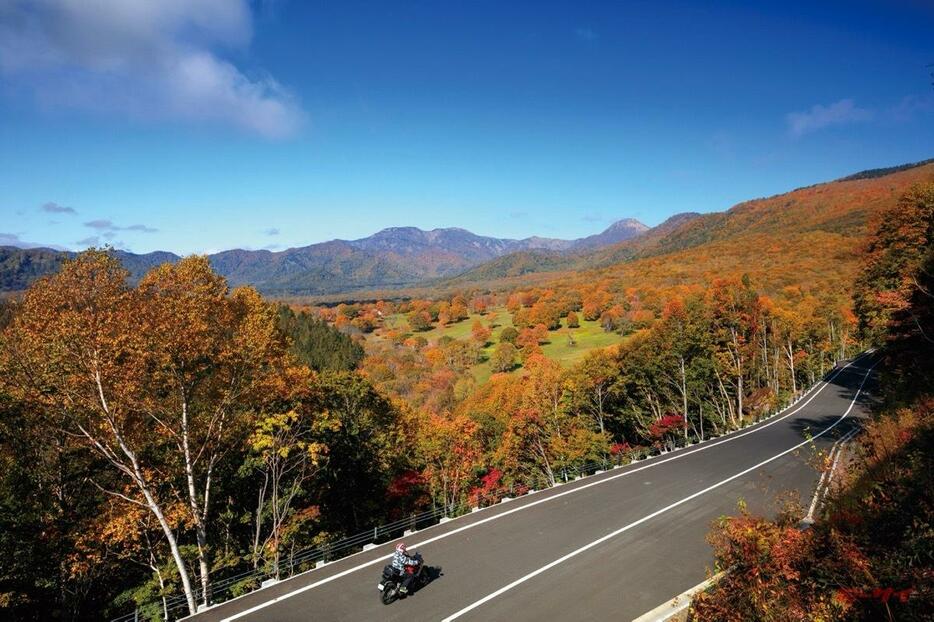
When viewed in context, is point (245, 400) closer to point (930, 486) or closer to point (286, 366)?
point (286, 366)

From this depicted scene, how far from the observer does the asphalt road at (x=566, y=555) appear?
1162 cm

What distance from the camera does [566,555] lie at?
1427 centimetres

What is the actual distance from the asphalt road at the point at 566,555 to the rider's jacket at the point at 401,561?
34.4 inches

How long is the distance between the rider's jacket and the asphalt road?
873 mm

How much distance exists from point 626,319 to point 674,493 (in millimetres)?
92739

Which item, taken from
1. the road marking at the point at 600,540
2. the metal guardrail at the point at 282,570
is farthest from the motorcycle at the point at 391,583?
the metal guardrail at the point at 282,570

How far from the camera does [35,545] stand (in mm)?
16422

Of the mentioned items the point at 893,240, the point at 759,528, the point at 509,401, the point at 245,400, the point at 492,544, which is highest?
the point at 893,240

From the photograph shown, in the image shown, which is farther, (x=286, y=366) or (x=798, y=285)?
(x=798, y=285)

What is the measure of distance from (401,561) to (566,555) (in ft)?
17.3

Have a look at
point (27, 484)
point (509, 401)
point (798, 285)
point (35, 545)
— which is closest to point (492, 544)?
point (35, 545)

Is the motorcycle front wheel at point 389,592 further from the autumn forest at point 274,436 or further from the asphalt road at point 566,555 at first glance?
the autumn forest at point 274,436

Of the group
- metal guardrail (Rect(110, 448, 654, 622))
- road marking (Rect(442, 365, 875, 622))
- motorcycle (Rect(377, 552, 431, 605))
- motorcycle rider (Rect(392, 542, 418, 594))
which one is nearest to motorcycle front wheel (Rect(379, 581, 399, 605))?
motorcycle (Rect(377, 552, 431, 605))

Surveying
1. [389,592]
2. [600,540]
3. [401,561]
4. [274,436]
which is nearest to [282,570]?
[389,592]
